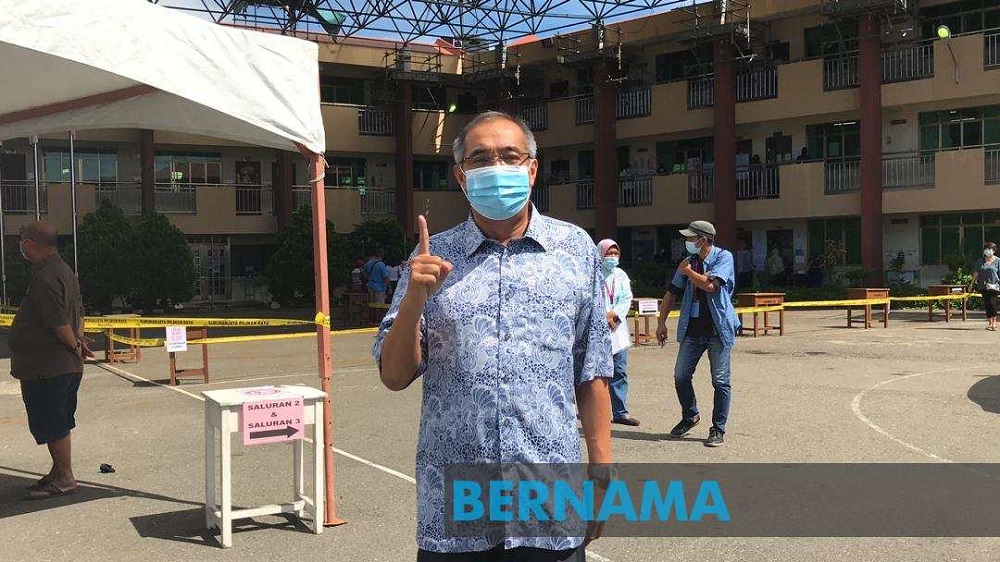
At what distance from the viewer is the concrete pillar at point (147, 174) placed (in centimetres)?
3403

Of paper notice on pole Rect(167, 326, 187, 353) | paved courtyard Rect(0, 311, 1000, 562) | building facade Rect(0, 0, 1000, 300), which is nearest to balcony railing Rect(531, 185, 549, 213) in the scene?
building facade Rect(0, 0, 1000, 300)

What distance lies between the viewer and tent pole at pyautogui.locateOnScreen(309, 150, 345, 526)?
569cm

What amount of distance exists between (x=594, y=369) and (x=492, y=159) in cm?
72

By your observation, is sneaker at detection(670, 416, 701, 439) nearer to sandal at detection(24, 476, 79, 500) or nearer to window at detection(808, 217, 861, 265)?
sandal at detection(24, 476, 79, 500)

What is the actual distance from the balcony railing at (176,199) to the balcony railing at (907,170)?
81.0 feet

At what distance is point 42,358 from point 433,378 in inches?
187

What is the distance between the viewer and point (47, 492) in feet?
21.3

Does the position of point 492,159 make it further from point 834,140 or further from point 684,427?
point 834,140

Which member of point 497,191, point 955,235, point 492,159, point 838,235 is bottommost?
point 497,191

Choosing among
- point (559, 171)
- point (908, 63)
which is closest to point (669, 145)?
point (559, 171)

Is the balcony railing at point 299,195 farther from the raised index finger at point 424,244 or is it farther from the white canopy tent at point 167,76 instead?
the raised index finger at point 424,244

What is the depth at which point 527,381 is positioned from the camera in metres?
2.63

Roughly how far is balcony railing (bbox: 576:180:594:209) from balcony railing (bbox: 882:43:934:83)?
1170 centimetres

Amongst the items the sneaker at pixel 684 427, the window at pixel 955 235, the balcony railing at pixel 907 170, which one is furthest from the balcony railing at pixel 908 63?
the sneaker at pixel 684 427
